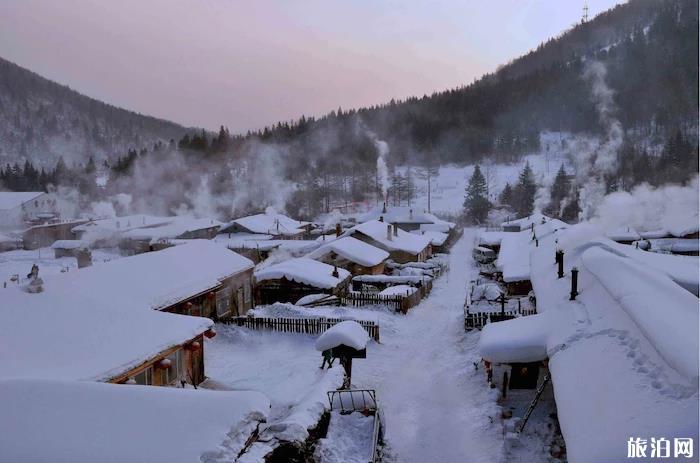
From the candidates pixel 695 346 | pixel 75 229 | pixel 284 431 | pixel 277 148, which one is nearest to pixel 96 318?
pixel 284 431

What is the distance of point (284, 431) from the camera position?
1111 cm

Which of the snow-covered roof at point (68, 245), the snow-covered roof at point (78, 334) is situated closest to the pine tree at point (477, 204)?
the snow-covered roof at point (68, 245)

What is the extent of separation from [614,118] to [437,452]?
469ft

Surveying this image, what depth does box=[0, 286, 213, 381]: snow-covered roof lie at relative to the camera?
11.1 m

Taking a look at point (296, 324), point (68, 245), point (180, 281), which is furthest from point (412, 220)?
point (180, 281)

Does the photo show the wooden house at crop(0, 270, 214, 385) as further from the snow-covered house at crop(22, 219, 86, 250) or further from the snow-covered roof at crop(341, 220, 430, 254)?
the snow-covered house at crop(22, 219, 86, 250)

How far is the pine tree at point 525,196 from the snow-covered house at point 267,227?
44.0 metres

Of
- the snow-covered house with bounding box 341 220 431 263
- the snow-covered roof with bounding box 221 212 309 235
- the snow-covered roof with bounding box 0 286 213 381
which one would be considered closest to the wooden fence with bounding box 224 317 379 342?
the snow-covered roof with bounding box 0 286 213 381

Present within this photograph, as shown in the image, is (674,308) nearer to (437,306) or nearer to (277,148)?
(437,306)

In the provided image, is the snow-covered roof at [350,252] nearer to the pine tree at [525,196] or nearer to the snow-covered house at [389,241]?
the snow-covered house at [389,241]

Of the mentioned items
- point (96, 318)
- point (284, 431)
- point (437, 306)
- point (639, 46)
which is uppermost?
point (639, 46)

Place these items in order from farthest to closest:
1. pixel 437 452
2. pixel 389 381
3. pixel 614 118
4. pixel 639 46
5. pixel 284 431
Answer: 1. pixel 639 46
2. pixel 614 118
3. pixel 389 381
4. pixel 437 452
5. pixel 284 431

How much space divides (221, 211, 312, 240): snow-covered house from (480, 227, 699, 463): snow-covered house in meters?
47.4

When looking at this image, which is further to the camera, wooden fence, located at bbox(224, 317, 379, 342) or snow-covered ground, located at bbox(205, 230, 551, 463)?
wooden fence, located at bbox(224, 317, 379, 342)
